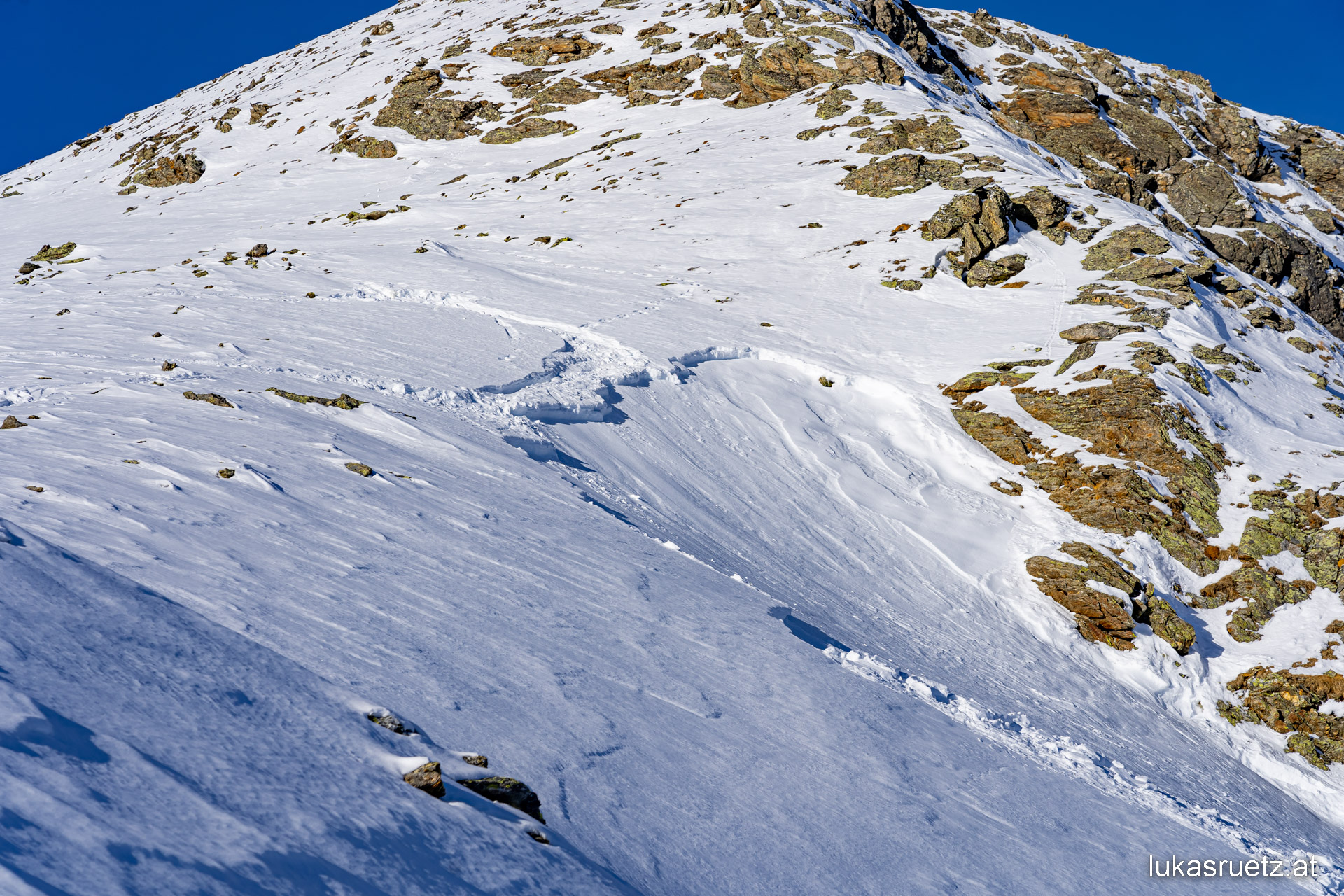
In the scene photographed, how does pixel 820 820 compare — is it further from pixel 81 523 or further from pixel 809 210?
pixel 809 210

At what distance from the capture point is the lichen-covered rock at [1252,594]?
1082cm

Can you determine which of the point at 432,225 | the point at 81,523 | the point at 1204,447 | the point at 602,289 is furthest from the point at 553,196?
the point at 81,523

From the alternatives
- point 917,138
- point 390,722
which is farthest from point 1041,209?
point 390,722

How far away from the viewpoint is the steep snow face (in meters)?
3.56

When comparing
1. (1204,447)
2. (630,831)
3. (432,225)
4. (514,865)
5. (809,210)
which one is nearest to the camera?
(514,865)

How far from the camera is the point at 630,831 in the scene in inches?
163

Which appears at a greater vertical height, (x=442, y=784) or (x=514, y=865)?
(x=442, y=784)

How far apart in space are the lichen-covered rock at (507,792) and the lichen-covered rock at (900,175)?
2361cm

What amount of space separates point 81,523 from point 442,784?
348 centimetres

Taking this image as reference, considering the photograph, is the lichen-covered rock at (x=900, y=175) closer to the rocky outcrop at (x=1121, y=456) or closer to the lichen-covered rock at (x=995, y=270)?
the lichen-covered rock at (x=995, y=270)

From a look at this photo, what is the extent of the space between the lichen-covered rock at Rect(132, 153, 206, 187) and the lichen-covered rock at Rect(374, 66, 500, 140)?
29.5 feet

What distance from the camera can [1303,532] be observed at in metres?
11.8

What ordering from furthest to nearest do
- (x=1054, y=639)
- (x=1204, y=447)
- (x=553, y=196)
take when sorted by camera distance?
(x=553, y=196), (x=1204, y=447), (x=1054, y=639)

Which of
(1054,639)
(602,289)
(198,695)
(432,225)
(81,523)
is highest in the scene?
(432,225)
